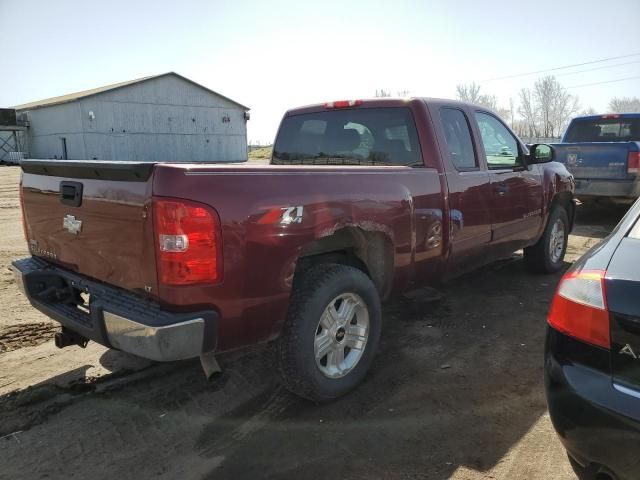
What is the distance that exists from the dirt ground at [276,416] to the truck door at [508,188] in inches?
38.0

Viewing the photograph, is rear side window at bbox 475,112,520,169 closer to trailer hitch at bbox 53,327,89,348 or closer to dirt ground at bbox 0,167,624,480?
dirt ground at bbox 0,167,624,480

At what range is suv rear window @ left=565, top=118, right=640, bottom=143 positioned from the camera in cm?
1013

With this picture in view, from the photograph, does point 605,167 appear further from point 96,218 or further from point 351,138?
point 96,218

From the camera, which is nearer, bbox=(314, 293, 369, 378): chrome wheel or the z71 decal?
the z71 decal

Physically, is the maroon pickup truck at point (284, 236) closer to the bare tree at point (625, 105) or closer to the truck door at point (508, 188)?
the truck door at point (508, 188)

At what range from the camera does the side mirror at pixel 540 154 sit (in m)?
5.12

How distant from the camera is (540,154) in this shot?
524 centimetres

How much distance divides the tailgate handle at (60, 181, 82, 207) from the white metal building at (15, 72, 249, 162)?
35.5 metres

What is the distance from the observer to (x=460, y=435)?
9.22 feet

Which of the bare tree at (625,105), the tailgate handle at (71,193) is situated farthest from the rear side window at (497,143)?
the bare tree at (625,105)

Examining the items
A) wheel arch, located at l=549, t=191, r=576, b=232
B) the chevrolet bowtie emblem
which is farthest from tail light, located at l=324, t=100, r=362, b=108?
wheel arch, located at l=549, t=191, r=576, b=232

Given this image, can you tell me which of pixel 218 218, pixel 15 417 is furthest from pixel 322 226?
pixel 15 417

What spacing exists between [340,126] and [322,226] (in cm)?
171

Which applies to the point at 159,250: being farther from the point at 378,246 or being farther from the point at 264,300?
the point at 378,246
